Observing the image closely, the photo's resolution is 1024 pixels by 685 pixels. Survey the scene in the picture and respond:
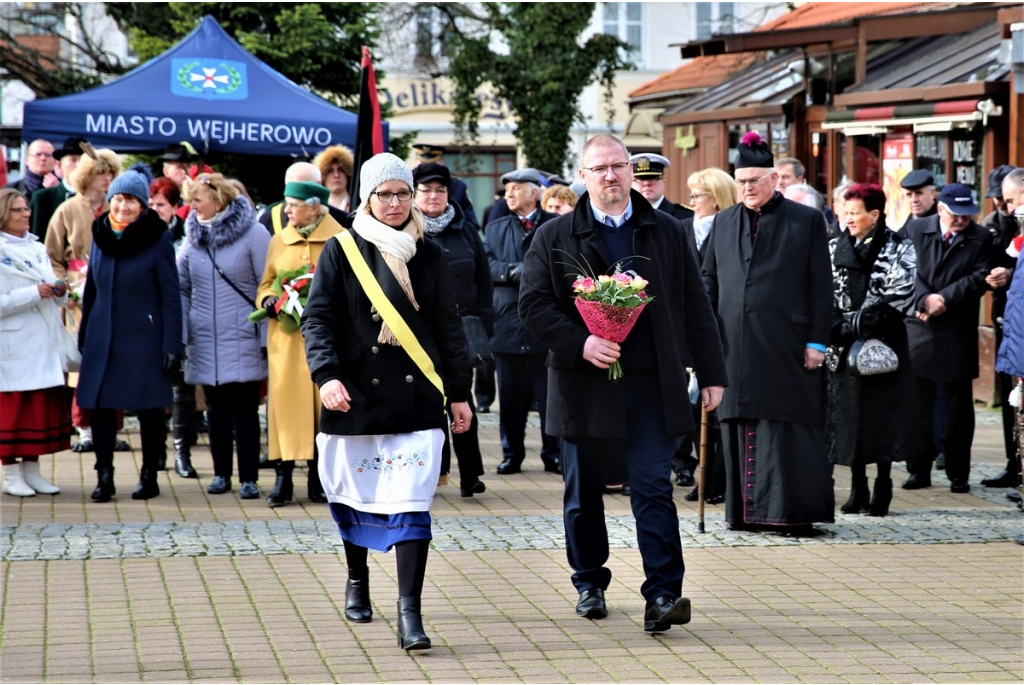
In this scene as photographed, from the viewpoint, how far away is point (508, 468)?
10.5 metres

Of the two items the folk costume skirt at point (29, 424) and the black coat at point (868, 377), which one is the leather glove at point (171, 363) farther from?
the black coat at point (868, 377)

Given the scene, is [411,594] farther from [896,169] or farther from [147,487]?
[896,169]

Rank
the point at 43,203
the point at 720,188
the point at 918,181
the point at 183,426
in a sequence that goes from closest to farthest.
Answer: the point at 720,188 → the point at 183,426 → the point at 918,181 → the point at 43,203

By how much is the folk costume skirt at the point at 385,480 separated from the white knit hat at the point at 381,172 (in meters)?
→ 1.00

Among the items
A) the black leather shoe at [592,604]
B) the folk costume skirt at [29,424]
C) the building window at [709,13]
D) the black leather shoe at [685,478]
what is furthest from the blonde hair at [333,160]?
the building window at [709,13]

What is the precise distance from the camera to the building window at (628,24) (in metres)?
35.3

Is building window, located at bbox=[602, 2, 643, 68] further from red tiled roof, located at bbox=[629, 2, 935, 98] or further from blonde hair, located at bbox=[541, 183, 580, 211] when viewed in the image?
blonde hair, located at bbox=[541, 183, 580, 211]

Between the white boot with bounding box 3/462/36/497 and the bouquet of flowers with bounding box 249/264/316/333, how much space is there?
187 centimetres

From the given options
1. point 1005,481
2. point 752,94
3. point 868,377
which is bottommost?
point 1005,481

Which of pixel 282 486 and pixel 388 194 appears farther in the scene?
pixel 282 486

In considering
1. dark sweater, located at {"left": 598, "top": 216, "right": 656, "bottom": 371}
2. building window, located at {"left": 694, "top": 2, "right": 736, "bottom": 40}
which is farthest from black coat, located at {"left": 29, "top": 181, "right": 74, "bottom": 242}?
building window, located at {"left": 694, "top": 2, "right": 736, "bottom": 40}

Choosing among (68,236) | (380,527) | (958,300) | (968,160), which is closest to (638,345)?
(380,527)

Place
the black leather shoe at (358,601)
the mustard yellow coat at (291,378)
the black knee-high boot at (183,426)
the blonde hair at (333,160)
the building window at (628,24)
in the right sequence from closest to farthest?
the black leather shoe at (358,601) < the mustard yellow coat at (291,378) < the blonde hair at (333,160) < the black knee-high boot at (183,426) < the building window at (628,24)

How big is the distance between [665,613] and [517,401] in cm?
475
